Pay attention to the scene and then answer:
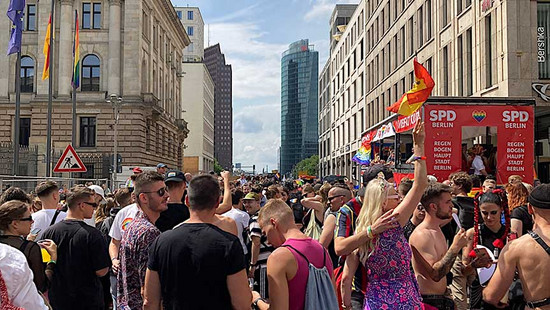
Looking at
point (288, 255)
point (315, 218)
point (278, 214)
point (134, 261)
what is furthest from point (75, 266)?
point (315, 218)

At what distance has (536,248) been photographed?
372 centimetres

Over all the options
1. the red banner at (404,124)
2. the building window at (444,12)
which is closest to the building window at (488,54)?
the building window at (444,12)

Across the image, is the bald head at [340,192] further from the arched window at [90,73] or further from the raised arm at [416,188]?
the arched window at [90,73]

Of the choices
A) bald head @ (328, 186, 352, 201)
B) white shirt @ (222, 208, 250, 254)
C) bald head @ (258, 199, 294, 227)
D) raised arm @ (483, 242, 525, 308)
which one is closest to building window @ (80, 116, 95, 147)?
white shirt @ (222, 208, 250, 254)

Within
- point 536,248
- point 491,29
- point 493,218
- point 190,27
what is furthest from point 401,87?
point 190,27

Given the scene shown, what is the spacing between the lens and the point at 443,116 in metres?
13.3

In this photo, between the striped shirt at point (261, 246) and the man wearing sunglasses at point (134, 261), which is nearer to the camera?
the man wearing sunglasses at point (134, 261)

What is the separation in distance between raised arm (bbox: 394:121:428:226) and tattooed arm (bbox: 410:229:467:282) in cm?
41

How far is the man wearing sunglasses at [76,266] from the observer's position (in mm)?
5160

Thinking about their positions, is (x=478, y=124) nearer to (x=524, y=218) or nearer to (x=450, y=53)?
(x=524, y=218)

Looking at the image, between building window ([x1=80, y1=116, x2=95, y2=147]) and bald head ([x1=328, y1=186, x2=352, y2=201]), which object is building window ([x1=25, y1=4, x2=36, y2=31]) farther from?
bald head ([x1=328, y1=186, x2=352, y2=201])

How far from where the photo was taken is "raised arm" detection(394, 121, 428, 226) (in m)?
4.42

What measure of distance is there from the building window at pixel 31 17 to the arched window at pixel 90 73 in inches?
198

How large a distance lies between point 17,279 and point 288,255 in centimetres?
171
